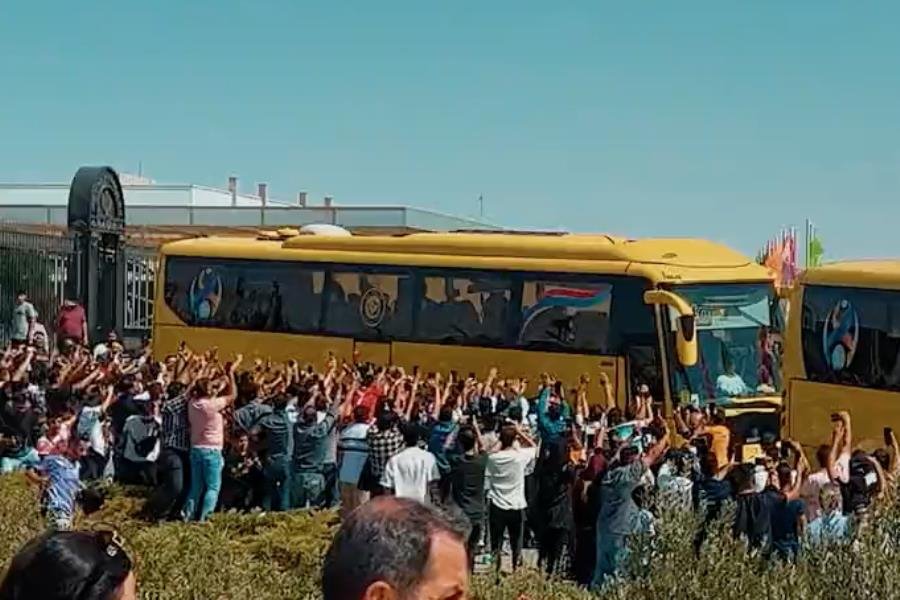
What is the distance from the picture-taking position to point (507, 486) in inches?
550

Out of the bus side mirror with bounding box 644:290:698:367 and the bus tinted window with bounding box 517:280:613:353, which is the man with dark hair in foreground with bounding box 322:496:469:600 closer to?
the bus side mirror with bounding box 644:290:698:367

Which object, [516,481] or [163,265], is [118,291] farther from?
[516,481]

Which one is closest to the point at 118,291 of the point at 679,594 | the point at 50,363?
the point at 50,363

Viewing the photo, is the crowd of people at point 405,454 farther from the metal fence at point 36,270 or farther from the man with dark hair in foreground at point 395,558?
the metal fence at point 36,270

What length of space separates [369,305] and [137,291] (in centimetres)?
1091

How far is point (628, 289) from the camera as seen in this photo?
21016mm

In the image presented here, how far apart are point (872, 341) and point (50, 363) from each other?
33.9 feet

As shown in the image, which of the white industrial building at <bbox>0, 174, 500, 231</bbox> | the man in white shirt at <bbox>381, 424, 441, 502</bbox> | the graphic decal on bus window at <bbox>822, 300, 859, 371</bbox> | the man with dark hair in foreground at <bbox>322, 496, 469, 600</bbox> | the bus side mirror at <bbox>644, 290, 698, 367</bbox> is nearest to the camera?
the man with dark hair in foreground at <bbox>322, 496, 469, 600</bbox>

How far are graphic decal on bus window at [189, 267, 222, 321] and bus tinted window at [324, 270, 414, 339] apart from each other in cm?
232

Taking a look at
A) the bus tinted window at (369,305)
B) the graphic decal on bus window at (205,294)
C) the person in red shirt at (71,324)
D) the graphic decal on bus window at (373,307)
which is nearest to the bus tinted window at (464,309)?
the bus tinted window at (369,305)

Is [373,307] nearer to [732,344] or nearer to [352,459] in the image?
[732,344]

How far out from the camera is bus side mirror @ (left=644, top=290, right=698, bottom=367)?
2003 centimetres

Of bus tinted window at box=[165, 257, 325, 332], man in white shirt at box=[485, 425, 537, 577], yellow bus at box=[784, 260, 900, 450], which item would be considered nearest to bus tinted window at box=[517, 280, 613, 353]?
yellow bus at box=[784, 260, 900, 450]

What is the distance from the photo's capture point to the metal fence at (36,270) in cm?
2961
